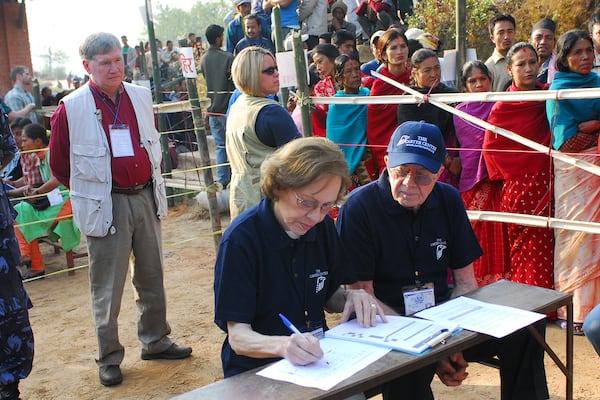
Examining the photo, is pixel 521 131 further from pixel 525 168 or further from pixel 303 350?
pixel 303 350

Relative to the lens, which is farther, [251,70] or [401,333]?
[251,70]

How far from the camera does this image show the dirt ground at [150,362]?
369 cm

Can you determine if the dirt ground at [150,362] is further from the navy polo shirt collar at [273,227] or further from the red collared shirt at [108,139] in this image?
the navy polo shirt collar at [273,227]

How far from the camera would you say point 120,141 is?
152 inches

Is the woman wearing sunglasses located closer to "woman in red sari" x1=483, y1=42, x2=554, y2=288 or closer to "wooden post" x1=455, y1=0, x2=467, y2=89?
"woman in red sari" x1=483, y1=42, x2=554, y2=288

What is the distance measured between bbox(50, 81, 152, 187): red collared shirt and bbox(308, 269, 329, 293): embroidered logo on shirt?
1816 mm

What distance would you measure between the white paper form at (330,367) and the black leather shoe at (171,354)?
2.36m

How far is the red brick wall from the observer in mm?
18594

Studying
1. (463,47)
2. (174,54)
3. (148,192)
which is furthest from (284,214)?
(174,54)

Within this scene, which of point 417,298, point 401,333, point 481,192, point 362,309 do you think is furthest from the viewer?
point 481,192

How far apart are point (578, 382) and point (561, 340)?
50 cm


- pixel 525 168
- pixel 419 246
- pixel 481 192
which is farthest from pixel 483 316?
pixel 481 192

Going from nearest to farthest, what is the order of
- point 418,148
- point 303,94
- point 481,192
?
1. point 418,148
2. point 481,192
3. point 303,94

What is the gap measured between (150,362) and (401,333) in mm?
2515
